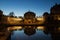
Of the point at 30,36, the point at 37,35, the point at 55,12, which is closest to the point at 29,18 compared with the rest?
the point at 55,12

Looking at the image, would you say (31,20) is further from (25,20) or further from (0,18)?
(0,18)

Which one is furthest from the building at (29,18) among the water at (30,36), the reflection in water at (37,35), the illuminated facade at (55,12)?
the water at (30,36)

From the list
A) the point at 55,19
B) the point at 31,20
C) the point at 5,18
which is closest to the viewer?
the point at 55,19

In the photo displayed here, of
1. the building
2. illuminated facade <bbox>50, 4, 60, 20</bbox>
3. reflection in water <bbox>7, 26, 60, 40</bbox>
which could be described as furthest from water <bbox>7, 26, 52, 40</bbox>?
the building

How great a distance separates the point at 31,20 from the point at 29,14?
157 inches

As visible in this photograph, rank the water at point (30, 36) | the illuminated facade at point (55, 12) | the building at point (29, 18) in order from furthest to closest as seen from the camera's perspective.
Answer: the building at point (29, 18) < the illuminated facade at point (55, 12) < the water at point (30, 36)

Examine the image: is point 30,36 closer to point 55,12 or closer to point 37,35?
point 37,35

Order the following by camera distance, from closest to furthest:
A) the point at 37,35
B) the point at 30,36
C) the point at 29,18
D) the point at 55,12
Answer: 1. the point at 30,36
2. the point at 37,35
3. the point at 55,12
4. the point at 29,18

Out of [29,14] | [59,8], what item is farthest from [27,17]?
[59,8]

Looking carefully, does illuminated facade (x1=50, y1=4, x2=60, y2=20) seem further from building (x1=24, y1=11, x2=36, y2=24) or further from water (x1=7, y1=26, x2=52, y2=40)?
water (x1=7, y1=26, x2=52, y2=40)

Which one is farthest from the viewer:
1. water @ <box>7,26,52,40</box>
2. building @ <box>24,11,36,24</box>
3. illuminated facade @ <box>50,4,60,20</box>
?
building @ <box>24,11,36,24</box>

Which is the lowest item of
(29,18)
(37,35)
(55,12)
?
(37,35)

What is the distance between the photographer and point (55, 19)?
205ft

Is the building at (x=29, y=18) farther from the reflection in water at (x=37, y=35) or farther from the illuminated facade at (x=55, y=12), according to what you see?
the reflection in water at (x=37, y=35)
